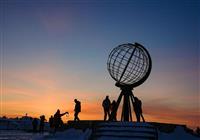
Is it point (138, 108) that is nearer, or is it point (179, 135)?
point (179, 135)

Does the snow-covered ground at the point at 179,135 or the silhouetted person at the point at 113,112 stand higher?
the silhouetted person at the point at 113,112

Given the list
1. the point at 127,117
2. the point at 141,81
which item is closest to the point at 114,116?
the point at 127,117

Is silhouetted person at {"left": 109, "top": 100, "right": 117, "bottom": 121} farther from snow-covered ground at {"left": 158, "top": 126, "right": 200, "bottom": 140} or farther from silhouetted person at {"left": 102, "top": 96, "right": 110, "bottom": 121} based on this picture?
snow-covered ground at {"left": 158, "top": 126, "right": 200, "bottom": 140}

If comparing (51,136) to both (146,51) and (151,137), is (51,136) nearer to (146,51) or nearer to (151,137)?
Result: (151,137)

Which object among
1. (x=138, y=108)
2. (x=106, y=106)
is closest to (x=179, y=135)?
(x=138, y=108)

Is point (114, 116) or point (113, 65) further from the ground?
point (113, 65)

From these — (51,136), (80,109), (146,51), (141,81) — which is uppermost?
(146,51)

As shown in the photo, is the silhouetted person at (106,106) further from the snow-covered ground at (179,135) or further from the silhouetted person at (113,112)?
the snow-covered ground at (179,135)

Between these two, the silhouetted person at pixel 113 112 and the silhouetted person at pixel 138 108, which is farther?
the silhouetted person at pixel 113 112

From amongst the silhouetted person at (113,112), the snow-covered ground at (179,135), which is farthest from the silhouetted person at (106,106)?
the snow-covered ground at (179,135)

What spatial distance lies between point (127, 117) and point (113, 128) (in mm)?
6821

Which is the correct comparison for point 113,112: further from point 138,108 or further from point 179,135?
point 179,135

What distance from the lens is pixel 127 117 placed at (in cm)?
2536

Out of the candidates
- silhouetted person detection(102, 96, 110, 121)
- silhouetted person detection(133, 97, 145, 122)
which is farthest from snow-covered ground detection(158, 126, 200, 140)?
silhouetted person detection(102, 96, 110, 121)
